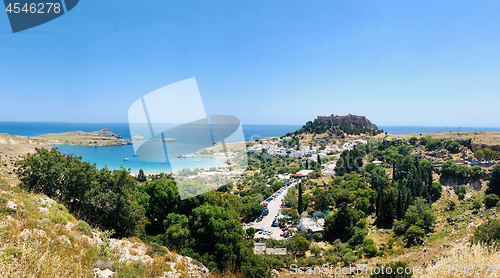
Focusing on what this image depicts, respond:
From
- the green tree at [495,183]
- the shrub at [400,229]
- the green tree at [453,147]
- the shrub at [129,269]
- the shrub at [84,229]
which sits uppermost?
the shrub at [84,229]

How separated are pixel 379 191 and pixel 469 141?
113 feet

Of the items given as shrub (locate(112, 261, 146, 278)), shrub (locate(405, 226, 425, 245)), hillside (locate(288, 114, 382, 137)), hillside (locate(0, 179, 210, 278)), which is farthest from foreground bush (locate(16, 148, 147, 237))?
hillside (locate(288, 114, 382, 137))

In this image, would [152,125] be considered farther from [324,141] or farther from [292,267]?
[324,141]

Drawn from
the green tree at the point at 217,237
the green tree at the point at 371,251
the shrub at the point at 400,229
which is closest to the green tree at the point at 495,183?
the shrub at the point at 400,229

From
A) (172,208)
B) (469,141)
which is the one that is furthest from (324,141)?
(172,208)

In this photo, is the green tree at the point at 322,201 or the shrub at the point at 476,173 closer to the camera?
the green tree at the point at 322,201

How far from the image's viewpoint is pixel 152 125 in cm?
349

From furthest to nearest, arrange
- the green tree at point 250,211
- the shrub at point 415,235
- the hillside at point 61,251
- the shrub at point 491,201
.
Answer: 1. the green tree at point 250,211
2. the shrub at point 491,201
3. the shrub at point 415,235
4. the hillside at point 61,251

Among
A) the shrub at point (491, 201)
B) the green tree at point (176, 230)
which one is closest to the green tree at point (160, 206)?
the green tree at point (176, 230)

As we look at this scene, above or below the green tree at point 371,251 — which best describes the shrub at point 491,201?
above

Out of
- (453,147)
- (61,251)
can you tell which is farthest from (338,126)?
(61,251)

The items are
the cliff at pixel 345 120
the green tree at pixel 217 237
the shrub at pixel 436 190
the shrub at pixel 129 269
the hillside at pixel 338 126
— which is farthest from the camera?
the cliff at pixel 345 120

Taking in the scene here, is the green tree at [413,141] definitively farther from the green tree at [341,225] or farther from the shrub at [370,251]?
the shrub at [370,251]

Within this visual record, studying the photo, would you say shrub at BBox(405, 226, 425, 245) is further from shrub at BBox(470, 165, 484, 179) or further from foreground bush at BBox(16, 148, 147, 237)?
shrub at BBox(470, 165, 484, 179)
